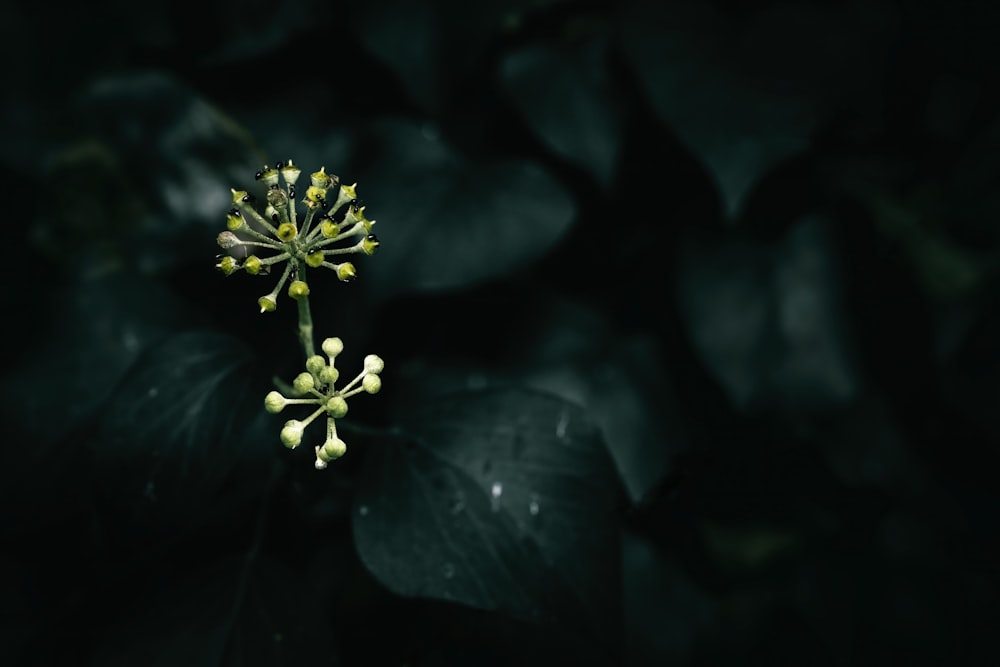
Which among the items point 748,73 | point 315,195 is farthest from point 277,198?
point 748,73

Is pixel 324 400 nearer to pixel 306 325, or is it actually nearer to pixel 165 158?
pixel 306 325

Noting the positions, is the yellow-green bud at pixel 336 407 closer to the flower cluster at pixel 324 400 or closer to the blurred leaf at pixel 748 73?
the flower cluster at pixel 324 400

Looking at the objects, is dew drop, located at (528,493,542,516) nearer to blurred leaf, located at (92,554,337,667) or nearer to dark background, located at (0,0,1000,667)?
dark background, located at (0,0,1000,667)

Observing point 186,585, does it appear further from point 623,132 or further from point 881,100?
point 881,100

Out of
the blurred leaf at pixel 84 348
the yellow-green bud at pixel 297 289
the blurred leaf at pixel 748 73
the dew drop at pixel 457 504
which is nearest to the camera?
the yellow-green bud at pixel 297 289

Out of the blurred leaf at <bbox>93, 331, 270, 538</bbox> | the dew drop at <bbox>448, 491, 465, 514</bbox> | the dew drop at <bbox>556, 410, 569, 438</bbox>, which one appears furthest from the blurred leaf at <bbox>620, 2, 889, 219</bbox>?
the blurred leaf at <bbox>93, 331, 270, 538</bbox>

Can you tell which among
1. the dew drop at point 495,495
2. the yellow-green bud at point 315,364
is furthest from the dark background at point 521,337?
the yellow-green bud at point 315,364
